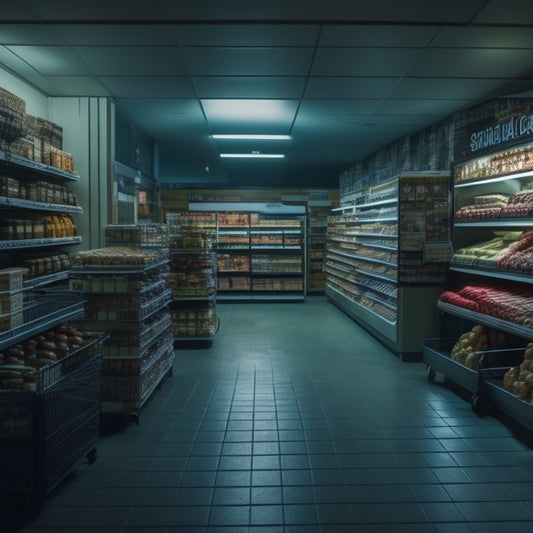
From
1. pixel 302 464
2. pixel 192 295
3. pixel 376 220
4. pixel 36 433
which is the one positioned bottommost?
pixel 302 464

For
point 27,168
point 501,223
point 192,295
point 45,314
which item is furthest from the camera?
point 192,295

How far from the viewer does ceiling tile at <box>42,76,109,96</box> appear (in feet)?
19.5

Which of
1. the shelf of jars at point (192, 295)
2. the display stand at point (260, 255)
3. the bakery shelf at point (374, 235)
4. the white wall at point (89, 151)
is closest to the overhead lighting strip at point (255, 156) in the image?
the display stand at point (260, 255)

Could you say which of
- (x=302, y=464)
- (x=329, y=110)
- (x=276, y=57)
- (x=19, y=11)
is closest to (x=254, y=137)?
(x=329, y=110)

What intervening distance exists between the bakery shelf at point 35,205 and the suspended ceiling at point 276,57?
4.76 ft

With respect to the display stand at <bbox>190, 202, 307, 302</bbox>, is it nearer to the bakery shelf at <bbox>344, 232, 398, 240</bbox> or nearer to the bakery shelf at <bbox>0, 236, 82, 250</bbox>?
the bakery shelf at <bbox>344, 232, 398, 240</bbox>

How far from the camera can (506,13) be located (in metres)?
4.17

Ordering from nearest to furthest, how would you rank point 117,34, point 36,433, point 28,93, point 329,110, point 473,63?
point 36,433, point 117,34, point 473,63, point 28,93, point 329,110

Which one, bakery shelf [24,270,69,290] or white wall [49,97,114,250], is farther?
white wall [49,97,114,250]

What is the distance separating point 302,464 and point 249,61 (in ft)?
12.6

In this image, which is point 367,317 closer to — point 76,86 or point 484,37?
point 484,37

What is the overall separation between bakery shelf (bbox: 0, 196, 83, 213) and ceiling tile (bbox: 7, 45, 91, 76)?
56.9 inches

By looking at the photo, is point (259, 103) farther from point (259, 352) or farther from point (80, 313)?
point (80, 313)

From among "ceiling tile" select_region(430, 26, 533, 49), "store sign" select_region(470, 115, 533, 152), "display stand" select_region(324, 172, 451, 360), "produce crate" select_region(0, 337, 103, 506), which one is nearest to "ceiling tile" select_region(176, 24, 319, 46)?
"ceiling tile" select_region(430, 26, 533, 49)
